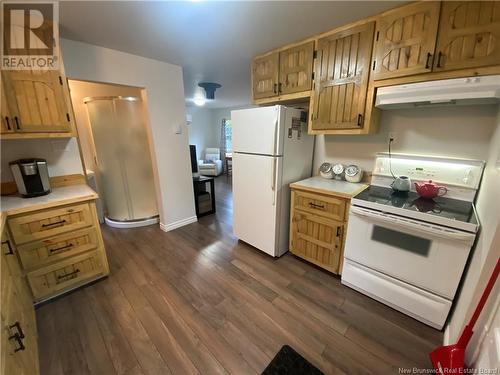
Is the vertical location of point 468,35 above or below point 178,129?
above

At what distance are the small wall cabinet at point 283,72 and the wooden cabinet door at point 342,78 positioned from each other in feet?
0.37

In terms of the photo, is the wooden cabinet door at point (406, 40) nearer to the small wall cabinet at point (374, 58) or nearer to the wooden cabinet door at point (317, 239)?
the small wall cabinet at point (374, 58)

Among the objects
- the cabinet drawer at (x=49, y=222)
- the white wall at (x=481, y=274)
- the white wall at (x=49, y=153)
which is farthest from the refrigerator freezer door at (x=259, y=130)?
the white wall at (x=49, y=153)

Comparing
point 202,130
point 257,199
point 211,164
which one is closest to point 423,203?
point 257,199

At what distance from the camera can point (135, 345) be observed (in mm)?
1445

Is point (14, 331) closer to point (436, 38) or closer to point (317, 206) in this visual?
point (317, 206)

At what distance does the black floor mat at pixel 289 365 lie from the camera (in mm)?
1276

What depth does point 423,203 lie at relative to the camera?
1.64 meters

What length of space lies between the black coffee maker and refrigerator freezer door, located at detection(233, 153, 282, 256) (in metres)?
1.78

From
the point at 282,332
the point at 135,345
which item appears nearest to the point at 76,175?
the point at 135,345

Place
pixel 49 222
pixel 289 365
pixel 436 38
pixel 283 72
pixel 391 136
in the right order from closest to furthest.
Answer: pixel 289 365 < pixel 436 38 < pixel 49 222 < pixel 391 136 < pixel 283 72

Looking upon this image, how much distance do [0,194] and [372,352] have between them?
320 centimetres

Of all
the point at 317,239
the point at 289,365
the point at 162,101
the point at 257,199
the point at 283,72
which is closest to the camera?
the point at 289,365

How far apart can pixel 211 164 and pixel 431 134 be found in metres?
5.90
